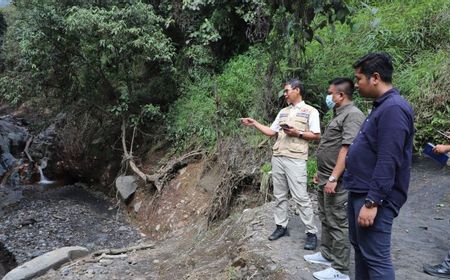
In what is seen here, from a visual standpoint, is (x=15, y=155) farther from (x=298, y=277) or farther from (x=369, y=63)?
(x=369, y=63)

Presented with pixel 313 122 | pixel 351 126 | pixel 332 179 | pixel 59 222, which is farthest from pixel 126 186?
pixel 351 126

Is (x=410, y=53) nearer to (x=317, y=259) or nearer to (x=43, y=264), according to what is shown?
(x=317, y=259)

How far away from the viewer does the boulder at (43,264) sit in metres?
6.45

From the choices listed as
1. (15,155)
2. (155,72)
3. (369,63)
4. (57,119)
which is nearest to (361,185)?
(369,63)

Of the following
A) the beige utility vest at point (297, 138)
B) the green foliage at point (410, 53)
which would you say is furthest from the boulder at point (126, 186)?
the beige utility vest at point (297, 138)

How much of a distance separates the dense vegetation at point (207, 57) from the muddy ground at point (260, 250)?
1.45m

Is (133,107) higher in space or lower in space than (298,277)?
higher

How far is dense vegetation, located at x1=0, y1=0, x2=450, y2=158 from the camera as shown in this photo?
773 centimetres

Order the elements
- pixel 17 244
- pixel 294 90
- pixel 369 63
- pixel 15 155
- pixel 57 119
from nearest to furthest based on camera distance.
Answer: pixel 369 63 → pixel 294 90 → pixel 17 244 → pixel 57 119 → pixel 15 155

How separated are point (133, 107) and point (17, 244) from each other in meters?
4.47

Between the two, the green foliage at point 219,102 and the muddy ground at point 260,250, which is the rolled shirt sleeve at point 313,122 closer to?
the muddy ground at point 260,250

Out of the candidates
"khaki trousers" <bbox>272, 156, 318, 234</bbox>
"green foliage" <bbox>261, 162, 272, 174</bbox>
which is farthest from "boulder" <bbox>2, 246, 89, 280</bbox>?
"khaki trousers" <bbox>272, 156, 318, 234</bbox>

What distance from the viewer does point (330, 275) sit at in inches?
142

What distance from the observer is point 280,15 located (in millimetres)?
7262
